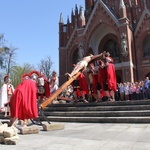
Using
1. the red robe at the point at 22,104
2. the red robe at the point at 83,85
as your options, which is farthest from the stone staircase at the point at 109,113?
the red robe at the point at 22,104

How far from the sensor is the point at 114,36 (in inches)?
1040

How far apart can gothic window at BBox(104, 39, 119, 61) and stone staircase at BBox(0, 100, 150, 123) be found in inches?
689

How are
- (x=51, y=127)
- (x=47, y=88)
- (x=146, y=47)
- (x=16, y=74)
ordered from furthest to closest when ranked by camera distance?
1. (x=16, y=74)
2. (x=146, y=47)
3. (x=47, y=88)
4. (x=51, y=127)

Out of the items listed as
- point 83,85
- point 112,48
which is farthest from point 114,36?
point 83,85

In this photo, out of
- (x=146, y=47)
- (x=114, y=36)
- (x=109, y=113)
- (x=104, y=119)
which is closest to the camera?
(x=104, y=119)

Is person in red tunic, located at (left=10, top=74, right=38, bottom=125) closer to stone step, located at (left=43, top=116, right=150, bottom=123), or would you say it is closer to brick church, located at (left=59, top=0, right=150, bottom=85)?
stone step, located at (left=43, top=116, right=150, bottom=123)

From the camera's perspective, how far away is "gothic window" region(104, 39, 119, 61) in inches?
1026

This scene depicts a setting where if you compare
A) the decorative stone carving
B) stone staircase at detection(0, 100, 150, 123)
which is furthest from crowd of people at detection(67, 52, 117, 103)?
Answer: the decorative stone carving

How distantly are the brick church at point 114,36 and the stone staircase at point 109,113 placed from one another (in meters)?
14.2

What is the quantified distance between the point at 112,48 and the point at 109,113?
20.5 metres

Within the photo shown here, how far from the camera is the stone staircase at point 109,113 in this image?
6781 mm

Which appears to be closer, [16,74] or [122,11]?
[122,11]

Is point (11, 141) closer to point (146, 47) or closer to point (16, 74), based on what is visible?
point (146, 47)

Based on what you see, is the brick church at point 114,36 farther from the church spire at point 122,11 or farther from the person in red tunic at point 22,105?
the person in red tunic at point 22,105
